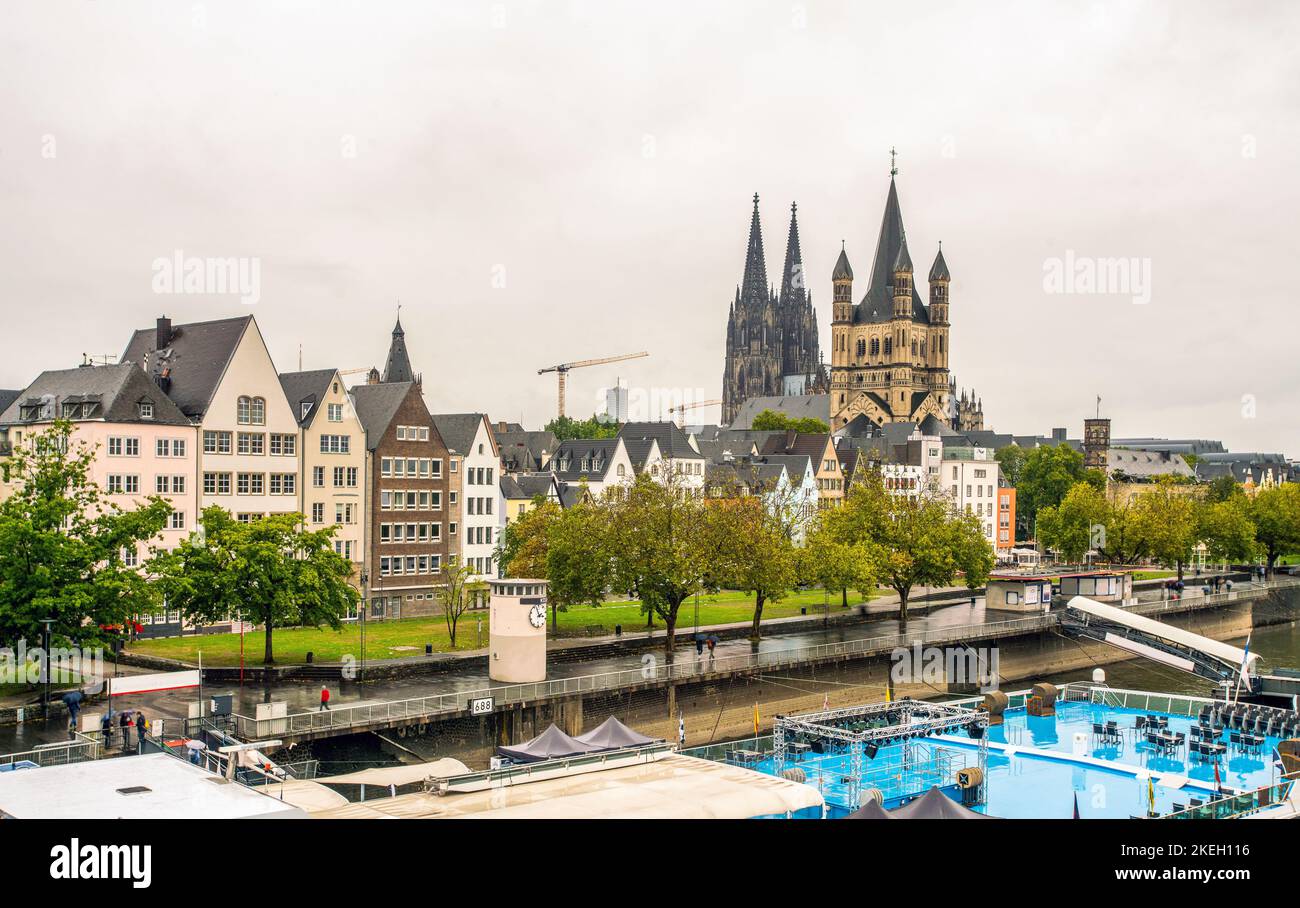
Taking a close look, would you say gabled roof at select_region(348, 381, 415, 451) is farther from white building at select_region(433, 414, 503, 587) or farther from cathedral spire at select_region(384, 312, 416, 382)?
cathedral spire at select_region(384, 312, 416, 382)

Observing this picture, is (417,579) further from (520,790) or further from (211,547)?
(520,790)

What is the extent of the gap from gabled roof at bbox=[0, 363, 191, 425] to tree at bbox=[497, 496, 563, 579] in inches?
703

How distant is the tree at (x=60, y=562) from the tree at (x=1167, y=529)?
89.8 metres

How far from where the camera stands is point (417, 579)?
70938 millimetres

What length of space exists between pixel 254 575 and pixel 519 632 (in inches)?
397

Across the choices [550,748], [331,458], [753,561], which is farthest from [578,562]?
[550,748]

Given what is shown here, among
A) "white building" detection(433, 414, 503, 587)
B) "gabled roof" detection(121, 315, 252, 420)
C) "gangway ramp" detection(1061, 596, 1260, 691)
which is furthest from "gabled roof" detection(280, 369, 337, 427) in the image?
"gangway ramp" detection(1061, 596, 1260, 691)

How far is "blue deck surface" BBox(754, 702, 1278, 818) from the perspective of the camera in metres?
32.0

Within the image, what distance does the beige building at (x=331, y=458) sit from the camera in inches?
2613

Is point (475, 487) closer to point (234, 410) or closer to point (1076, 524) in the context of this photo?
point (234, 410)

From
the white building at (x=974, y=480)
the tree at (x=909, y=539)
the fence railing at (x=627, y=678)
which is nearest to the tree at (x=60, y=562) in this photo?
the fence railing at (x=627, y=678)

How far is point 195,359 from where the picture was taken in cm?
6388

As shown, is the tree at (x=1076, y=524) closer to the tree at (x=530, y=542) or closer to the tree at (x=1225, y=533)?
the tree at (x=1225, y=533)
